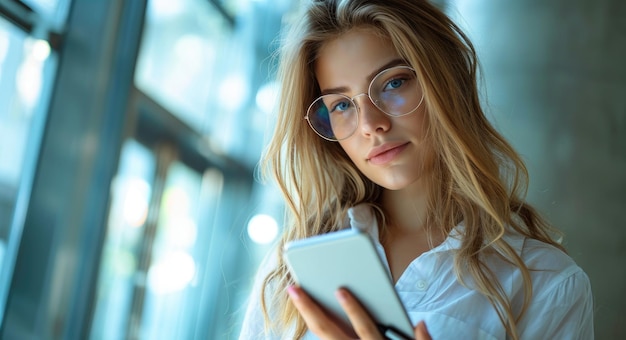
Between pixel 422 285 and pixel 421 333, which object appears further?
pixel 422 285

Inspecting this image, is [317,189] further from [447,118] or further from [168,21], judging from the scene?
[168,21]

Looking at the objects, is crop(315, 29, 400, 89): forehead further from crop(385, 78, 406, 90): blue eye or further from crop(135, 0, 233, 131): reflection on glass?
crop(135, 0, 233, 131): reflection on glass

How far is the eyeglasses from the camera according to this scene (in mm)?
1600

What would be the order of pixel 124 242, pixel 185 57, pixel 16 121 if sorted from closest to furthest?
pixel 16 121 < pixel 124 242 < pixel 185 57

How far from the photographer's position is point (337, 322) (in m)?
1.23

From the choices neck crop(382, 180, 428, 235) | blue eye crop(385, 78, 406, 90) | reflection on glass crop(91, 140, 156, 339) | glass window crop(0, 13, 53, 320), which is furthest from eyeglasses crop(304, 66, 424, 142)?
reflection on glass crop(91, 140, 156, 339)

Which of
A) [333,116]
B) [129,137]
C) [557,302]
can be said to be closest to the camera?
[557,302]

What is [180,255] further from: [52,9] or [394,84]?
[394,84]

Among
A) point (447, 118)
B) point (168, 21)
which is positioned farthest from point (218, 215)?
point (447, 118)

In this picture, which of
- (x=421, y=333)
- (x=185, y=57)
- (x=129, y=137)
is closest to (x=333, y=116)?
(x=421, y=333)

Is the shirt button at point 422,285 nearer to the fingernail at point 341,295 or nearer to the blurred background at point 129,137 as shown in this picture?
the fingernail at point 341,295

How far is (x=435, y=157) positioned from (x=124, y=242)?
7.88 ft

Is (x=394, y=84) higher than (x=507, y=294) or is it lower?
higher

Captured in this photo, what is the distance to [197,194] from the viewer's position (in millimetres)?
4824
